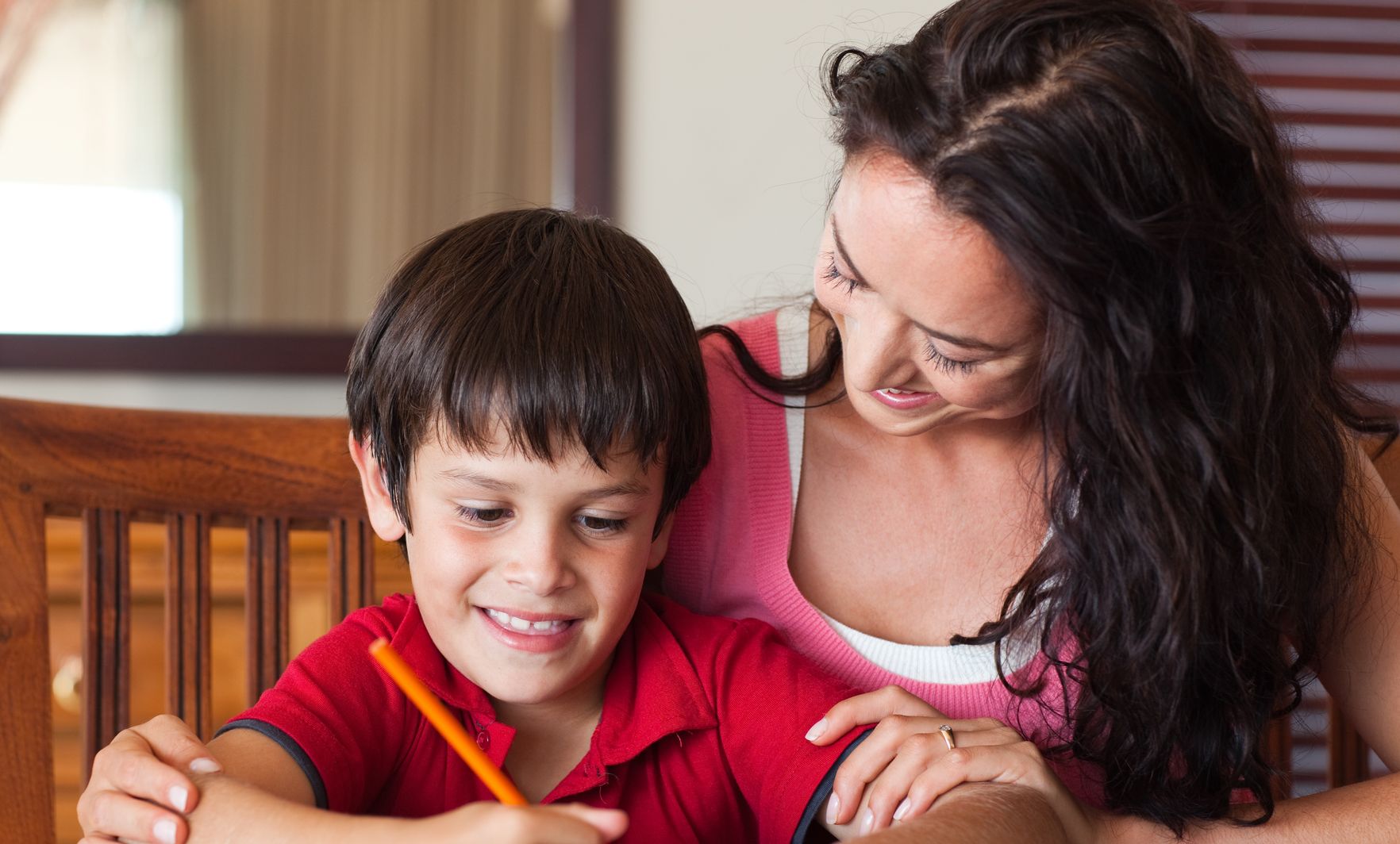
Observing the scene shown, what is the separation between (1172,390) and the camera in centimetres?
92

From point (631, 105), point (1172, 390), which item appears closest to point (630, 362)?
point (1172, 390)

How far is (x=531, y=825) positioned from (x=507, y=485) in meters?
0.30

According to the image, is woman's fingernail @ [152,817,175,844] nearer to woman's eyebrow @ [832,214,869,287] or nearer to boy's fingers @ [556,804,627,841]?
boy's fingers @ [556,804,627,841]

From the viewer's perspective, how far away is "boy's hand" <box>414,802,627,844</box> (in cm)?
59

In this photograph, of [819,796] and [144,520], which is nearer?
[819,796]

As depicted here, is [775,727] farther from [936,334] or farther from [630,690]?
[936,334]

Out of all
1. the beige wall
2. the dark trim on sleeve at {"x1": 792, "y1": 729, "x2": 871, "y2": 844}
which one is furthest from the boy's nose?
the beige wall

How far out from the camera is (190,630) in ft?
3.81

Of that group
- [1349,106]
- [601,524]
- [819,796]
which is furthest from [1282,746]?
[1349,106]

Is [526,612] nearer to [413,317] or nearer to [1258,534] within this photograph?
[413,317]

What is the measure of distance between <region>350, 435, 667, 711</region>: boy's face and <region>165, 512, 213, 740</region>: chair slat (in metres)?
0.34

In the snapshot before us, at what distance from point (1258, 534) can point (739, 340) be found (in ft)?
1.54

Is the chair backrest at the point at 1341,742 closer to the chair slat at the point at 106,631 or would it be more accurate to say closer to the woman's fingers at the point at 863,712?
the woman's fingers at the point at 863,712

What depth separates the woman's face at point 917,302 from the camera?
0.86 meters
